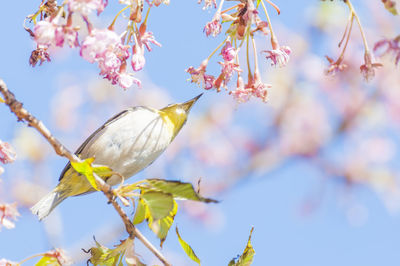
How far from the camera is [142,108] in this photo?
3.41 metres

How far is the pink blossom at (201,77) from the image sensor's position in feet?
7.08

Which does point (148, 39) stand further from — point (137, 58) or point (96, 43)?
point (96, 43)

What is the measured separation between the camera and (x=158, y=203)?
1.69 m

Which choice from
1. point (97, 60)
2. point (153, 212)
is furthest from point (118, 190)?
point (97, 60)

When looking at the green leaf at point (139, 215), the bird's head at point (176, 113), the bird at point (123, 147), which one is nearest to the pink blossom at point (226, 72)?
the green leaf at point (139, 215)

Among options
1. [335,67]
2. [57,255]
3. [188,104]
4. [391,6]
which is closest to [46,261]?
[57,255]

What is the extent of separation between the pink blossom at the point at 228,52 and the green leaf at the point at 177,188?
1.88 feet

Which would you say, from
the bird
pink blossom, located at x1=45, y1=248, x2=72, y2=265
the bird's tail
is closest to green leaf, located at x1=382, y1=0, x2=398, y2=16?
pink blossom, located at x1=45, y1=248, x2=72, y2=265

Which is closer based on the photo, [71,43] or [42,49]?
[71,43]

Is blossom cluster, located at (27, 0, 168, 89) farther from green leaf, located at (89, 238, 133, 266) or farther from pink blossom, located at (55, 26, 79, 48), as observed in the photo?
green leaf, located at (89, 238, 133, 266)

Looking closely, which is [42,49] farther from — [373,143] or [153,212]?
[373,143]

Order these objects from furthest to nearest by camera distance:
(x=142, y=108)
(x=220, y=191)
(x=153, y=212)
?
(x=220, y=191), (x=142, y=108), (x=153, y=212)

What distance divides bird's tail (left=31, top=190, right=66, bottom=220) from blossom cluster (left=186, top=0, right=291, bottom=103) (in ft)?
4.19

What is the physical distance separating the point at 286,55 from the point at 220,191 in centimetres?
414
